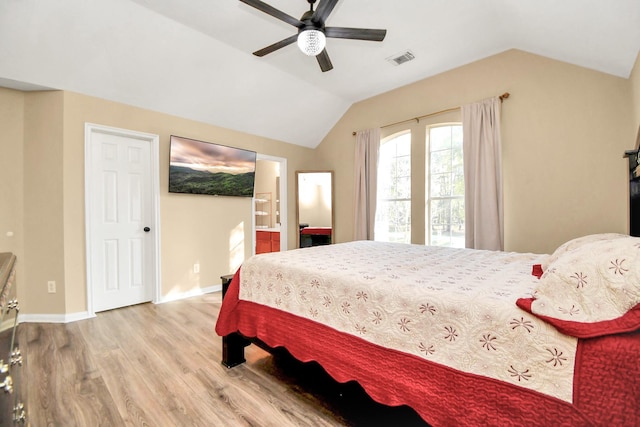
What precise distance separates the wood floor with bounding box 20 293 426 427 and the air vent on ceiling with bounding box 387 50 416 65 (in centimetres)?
335

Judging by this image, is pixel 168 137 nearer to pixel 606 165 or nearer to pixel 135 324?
pixel 135 324

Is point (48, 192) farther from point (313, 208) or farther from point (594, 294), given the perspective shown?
point (594, 294)

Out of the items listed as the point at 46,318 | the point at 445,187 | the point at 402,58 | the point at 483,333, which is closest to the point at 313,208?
the point at 445,187

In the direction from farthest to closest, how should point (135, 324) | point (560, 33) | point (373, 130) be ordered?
point (373, 130), point (135, 324), point (560, 33)

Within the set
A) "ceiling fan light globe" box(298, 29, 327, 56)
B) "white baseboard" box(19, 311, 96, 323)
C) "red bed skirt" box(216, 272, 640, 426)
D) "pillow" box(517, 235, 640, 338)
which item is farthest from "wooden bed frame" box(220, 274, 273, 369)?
"ceiling fan light globe" box(298, 29, 327, 56)

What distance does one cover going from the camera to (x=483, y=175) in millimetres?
3375

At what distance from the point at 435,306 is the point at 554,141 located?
9.70 feet

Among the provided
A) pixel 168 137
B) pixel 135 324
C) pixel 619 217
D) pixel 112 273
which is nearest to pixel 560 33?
pixel 619 217

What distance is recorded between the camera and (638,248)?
0.90 m

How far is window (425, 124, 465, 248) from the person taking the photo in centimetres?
377

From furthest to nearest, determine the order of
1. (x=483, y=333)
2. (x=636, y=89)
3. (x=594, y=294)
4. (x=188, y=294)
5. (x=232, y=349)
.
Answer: (x=188, y=294) < (x=636, y=89) < (x=232, y=349) < (x=483, y=333) < (x=594, y=294)

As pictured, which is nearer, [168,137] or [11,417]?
[11,417]

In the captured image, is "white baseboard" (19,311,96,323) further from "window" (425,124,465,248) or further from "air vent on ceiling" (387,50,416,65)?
"air vent on ceiling" (387,50,416,65)

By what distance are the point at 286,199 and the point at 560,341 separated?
177 inches
